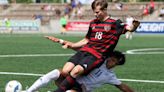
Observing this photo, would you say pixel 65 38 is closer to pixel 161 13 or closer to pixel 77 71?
pixel 161 13

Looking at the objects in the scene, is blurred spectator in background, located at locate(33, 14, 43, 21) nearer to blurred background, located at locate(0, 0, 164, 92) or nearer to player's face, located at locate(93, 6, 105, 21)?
blurred background, located at locate(0, 0, 164, 92)

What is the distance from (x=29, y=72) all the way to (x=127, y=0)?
54.2m

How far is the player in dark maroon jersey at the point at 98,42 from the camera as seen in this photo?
8906 millimetres

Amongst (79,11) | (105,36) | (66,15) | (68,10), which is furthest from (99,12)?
(68,10)

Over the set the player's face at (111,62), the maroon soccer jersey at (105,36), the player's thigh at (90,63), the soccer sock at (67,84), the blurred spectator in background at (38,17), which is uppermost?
the maroon soccer jersey at (105,36)

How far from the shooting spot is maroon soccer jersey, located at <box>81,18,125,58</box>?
908 centimetres

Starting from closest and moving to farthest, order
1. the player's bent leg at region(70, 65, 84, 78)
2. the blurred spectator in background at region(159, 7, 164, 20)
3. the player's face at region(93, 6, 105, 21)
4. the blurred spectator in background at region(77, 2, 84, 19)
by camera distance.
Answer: the player's bent leg at region(70, 65, 84, 78), the player's face at region(93, 6, 105, 21), the blurred spectator in background at region(159, 7, 164, 20), the blurred spectator in background at region(77, 2, 84, 19)

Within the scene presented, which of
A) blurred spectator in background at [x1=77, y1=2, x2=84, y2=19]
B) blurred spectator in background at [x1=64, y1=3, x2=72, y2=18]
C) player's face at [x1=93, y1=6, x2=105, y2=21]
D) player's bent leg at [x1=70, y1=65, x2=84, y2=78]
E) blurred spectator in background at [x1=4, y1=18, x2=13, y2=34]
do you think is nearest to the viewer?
player's bent leg at [x1=70, y1=65, x2=84, y2=78]

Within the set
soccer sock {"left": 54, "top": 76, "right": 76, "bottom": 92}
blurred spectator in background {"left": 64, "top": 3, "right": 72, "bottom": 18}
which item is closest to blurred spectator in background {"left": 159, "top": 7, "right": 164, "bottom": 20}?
blurred spectator in background {"left": 64, "top": 3, "right": 72, "bottom": 18}

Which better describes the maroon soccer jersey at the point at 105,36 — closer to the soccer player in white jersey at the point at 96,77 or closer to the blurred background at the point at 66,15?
the soccer player in white jersey at the point at 96,77

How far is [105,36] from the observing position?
29.9 feet

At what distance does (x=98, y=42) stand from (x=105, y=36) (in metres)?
0.16

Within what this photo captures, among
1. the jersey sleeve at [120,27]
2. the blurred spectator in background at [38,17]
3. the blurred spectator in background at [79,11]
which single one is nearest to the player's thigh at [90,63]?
the jersey sleeve at [120,27]

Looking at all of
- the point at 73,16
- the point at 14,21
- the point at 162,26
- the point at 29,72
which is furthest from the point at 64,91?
the point at 73,16
